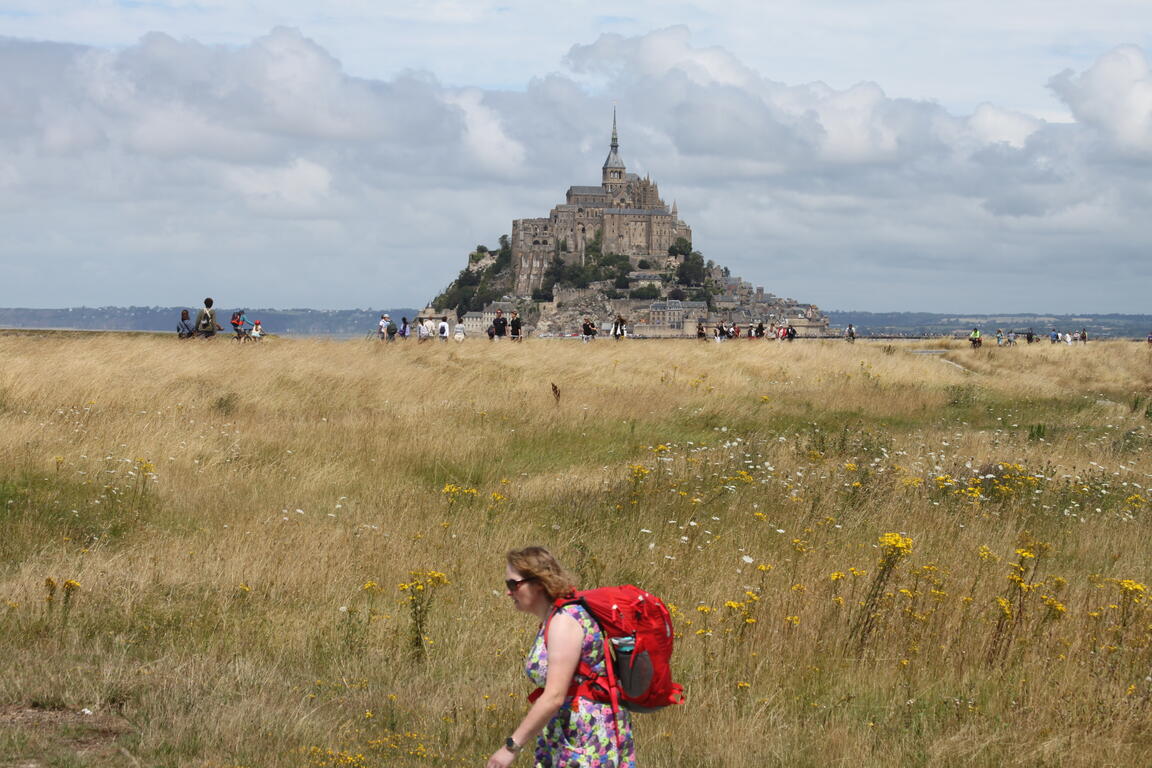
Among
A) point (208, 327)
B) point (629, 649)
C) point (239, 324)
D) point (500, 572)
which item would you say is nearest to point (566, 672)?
point (629, 649)

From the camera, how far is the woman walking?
421 centimetres

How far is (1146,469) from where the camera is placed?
1387 cm

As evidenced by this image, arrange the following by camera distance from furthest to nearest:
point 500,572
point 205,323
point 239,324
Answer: point 239,324 < point 205,323 < point 500,572

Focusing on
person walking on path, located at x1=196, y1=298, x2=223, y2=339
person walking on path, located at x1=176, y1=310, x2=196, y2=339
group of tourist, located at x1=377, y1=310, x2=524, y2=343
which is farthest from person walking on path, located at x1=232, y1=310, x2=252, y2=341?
group of tourist, located at x1=377, y1=310, x2=524, y2=343

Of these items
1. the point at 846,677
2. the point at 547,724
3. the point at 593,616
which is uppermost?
the point at 593,616

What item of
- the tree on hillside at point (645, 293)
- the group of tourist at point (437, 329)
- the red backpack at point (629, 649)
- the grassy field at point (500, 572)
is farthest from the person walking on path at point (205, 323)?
the tree on hillside at point (645, 293)

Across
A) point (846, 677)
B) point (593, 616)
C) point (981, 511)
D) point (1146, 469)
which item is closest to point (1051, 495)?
point (981, 511)

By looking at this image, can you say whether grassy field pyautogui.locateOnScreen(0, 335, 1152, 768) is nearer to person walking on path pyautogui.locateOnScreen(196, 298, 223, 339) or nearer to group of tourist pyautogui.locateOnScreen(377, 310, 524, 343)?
person walking on path pyautogui.locateOnScreen(196, 298, 223, 339)

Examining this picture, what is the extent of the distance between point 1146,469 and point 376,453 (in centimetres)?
937

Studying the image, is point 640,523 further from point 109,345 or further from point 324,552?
point 109,345

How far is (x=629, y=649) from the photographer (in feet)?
14.0

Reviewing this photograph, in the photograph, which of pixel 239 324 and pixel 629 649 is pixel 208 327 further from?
pixel 629 649

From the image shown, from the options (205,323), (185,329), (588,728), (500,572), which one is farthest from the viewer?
(185,329)

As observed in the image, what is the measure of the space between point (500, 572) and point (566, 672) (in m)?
4.49
